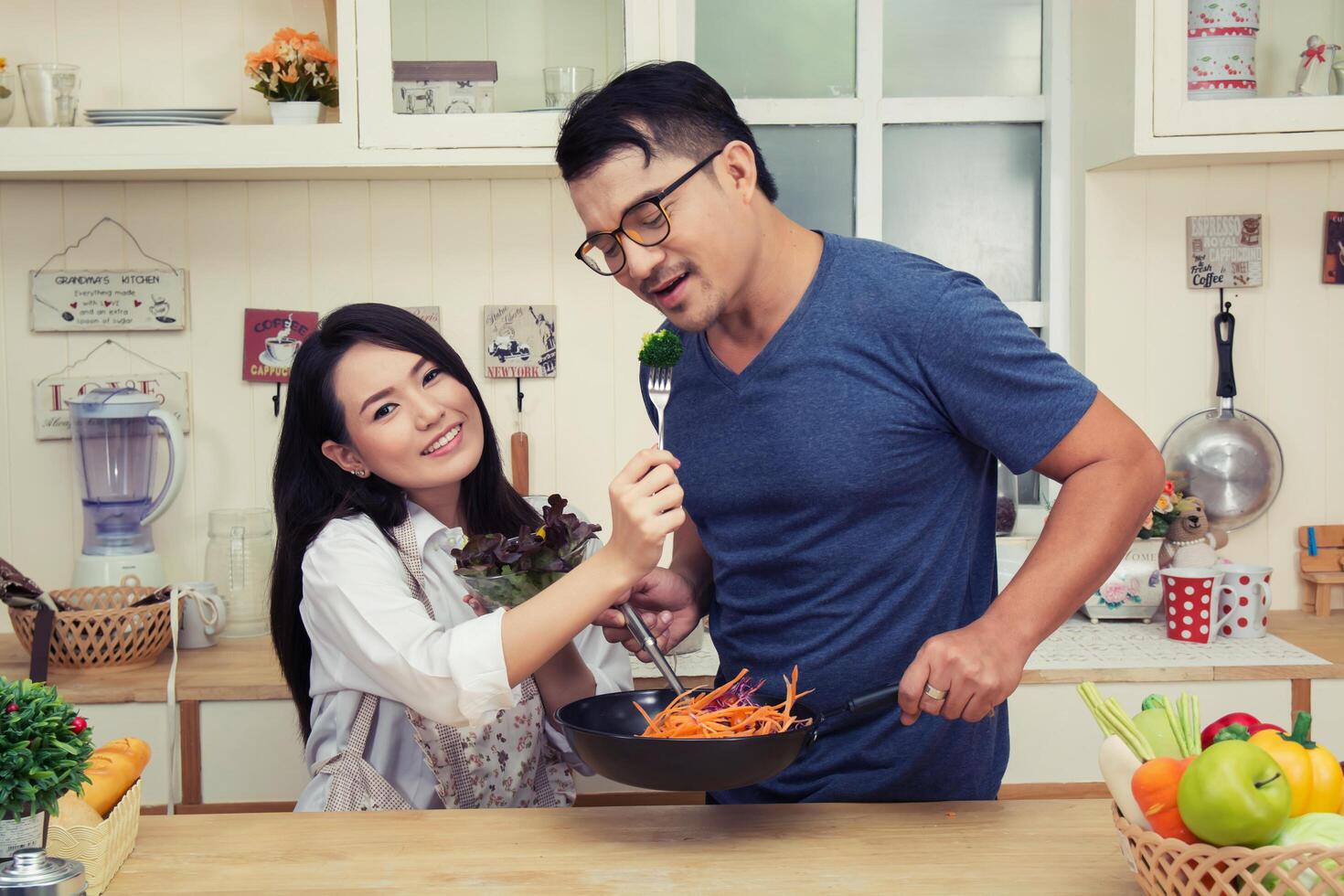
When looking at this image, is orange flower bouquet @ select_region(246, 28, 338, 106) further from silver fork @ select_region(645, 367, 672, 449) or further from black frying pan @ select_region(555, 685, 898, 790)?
black frying pan @ select_region(555, 685, 898, 790)

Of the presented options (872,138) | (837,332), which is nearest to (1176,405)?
Result: (872,138)

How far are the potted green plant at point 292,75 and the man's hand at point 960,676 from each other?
5.62 ft

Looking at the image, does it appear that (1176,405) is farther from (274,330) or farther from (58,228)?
(58,228)

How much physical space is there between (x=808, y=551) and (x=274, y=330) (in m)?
1.66

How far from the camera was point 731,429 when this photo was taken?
1424mm

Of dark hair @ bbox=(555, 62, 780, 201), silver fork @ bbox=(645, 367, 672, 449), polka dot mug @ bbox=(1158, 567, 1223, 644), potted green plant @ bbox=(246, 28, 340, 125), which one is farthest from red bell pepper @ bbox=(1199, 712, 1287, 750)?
potted green plant @ bbox=(246, 28, 340, 125)

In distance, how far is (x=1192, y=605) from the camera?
2.32m

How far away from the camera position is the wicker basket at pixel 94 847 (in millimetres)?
1064

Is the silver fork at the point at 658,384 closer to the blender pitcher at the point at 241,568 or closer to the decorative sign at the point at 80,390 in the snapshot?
the blender pitcher at the point at 241,568

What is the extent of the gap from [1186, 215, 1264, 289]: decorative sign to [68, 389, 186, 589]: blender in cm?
213

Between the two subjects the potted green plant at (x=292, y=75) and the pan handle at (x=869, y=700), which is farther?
the potted green plant at (x=292, y=75)

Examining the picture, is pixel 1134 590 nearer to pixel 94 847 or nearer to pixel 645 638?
pixel 645 638

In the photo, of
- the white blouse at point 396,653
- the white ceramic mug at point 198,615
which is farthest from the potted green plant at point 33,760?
the white ceramic mug at point 198,615

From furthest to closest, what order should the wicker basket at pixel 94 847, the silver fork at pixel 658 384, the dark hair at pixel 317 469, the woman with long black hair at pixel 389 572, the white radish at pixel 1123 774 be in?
the silver fork at pixel 658 384 < the dark hair at pixel 317 469 < the woman with long black hair at pixel 389 572 < the wicker basket at pixel 94 847 < the white radish at pixel 1123 774
